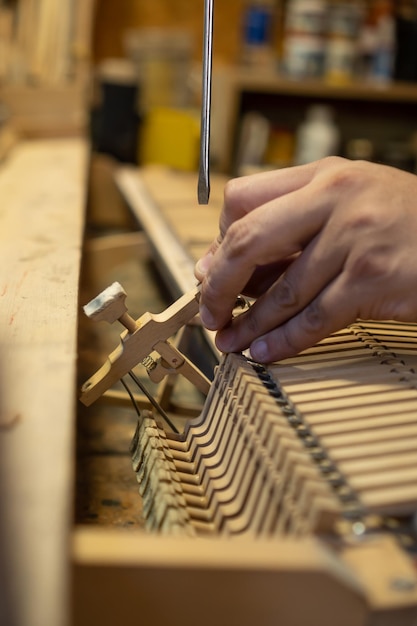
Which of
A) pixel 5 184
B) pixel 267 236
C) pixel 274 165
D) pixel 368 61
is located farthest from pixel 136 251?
pixel 368 61

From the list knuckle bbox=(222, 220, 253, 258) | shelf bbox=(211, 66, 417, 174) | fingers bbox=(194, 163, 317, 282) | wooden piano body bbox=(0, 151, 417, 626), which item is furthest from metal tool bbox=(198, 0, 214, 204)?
shelf bbox=(211, 66, 417, 174)

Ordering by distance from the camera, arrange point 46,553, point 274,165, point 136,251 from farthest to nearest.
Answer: point 274,165, point 136,251, point 46,553

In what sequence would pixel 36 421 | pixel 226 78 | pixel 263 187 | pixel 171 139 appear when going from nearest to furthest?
1. pixel 36 421
2. pixel 263 187
3. pixel 171 139
4. pixel 226 78

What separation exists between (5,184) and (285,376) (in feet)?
5.95

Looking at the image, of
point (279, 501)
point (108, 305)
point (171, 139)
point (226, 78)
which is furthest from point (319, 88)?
point (279, 501)

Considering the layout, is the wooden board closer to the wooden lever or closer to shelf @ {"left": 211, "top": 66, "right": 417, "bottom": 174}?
the wooden lever

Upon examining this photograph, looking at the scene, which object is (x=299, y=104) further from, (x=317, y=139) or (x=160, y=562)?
(x=160, y=562)

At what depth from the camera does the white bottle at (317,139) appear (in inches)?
172

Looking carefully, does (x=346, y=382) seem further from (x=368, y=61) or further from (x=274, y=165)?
(x=368, y=61)

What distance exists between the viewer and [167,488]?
112 centimetres

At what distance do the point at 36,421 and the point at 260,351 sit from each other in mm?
440

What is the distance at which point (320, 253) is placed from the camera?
119 cm

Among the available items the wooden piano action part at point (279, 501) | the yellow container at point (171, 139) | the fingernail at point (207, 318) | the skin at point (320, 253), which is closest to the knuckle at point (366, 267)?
the skin at point (320, 253)

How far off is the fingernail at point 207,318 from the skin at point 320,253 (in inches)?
0.4
